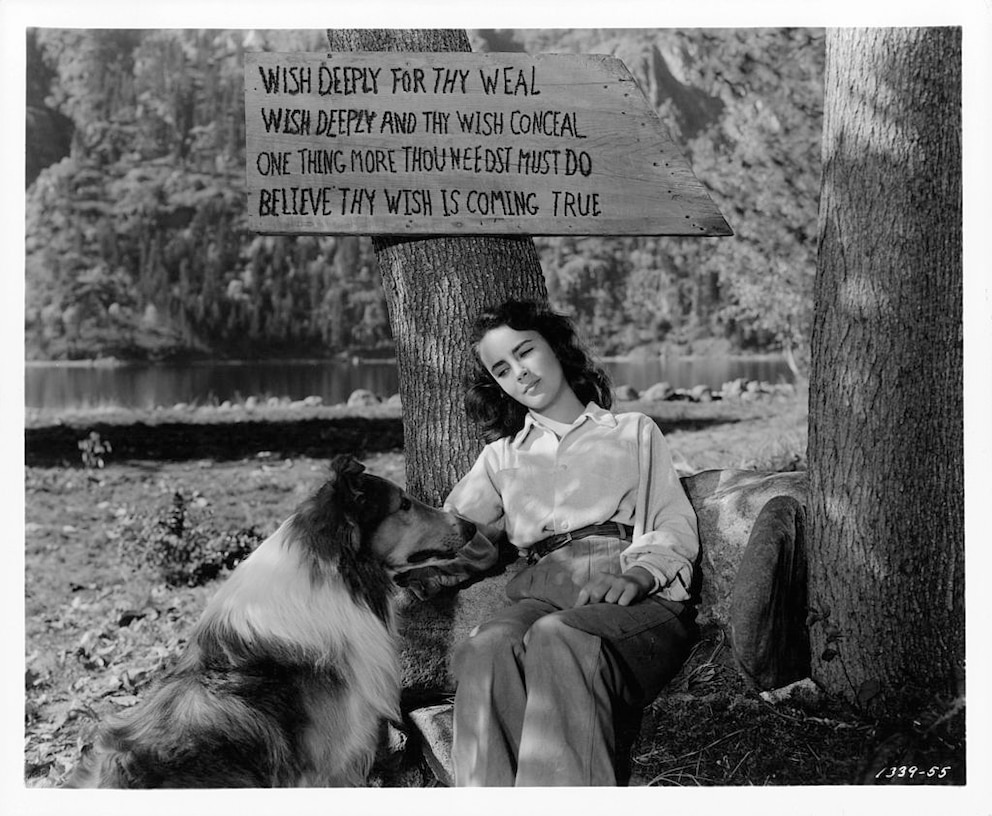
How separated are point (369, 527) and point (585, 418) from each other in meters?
0.96

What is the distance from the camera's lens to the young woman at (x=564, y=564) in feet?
10.5

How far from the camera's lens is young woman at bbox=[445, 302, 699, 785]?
320cm

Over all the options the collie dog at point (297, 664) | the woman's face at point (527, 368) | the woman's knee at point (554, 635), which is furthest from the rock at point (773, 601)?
the collie dog at point (297, 664)

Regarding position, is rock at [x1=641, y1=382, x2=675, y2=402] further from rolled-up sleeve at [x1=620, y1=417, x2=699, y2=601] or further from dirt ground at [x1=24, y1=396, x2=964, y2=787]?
rolled-up sleeve at [x1=620, y1=417, x2=699, y2=601]

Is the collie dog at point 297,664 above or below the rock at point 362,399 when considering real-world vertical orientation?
below

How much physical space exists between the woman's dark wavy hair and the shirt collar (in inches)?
2.9

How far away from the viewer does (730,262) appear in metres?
6.47

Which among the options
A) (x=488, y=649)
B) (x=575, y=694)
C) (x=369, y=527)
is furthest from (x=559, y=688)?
(x=369, y=527)

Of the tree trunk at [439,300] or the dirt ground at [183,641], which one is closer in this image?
the dirt ground at [183,641]

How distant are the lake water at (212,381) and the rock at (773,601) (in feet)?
5.78

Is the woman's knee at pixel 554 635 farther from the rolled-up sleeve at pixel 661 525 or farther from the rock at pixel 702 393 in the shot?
the rock at pixel 702 393

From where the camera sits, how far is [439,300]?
411cm

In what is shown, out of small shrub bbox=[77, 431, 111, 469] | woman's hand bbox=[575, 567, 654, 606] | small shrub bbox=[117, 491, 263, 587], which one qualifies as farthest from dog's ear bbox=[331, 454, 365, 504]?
small shrub bbox=[77, 431, 111, 469]

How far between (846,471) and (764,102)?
354cm
